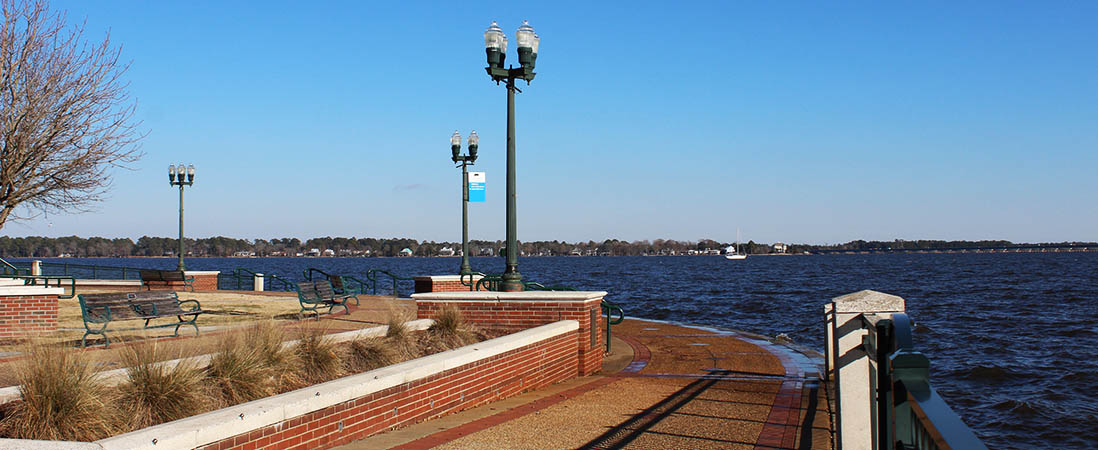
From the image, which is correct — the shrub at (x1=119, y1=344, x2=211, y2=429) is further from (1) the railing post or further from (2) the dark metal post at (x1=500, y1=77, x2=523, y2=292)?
(2) the dark metal post at (x1=500, y1=77, x2=523, y2=292)

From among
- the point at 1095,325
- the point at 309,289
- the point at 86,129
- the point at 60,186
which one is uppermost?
the point at 86,129

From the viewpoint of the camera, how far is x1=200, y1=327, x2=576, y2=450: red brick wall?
6188mm

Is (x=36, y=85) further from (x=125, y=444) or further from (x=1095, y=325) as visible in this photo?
(x=1095, y=325)

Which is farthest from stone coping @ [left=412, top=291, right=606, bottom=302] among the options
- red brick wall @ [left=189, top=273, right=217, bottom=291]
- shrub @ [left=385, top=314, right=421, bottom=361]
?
red brick wall @ [left=189, top=273, right=217, bottom=291]

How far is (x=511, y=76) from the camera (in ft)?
44.0

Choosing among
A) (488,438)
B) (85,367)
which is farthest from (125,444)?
(488,438)

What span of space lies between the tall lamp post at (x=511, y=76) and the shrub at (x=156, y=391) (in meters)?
6.78

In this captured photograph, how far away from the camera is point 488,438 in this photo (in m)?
7.30

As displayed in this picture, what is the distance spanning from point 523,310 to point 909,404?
9064 mm

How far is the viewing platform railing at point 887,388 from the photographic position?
7.59ft

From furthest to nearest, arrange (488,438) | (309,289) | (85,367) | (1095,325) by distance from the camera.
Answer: (1095,325), (309,289), (488,438), (85,367)

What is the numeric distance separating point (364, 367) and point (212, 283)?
2306 centimetres

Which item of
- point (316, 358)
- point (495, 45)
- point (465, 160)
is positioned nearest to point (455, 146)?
point (465, 160)

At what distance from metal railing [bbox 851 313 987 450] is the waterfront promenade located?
4054mm
